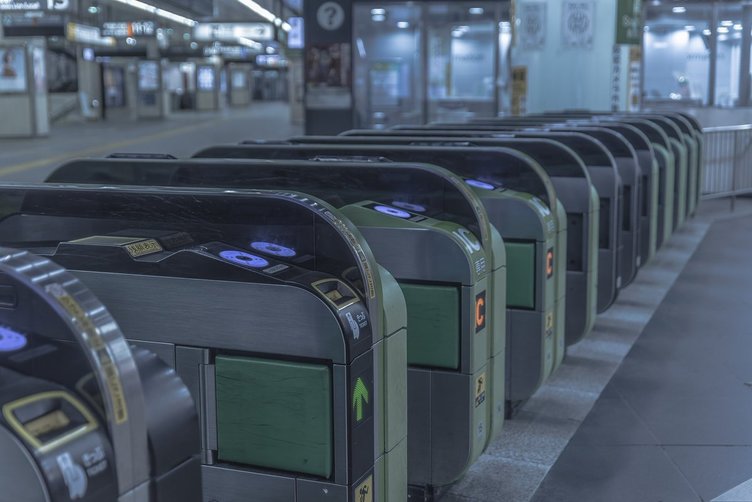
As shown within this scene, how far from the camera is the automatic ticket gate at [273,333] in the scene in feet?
8.15

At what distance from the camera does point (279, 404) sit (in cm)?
256

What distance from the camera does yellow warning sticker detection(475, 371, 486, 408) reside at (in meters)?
3.43

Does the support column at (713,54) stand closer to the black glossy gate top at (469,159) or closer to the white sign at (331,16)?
the white sign at (331,16)

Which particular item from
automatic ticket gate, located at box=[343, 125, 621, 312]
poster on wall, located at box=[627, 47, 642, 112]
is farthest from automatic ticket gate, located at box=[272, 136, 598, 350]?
poster on wall, located at box=[627, 47, 642, 112]

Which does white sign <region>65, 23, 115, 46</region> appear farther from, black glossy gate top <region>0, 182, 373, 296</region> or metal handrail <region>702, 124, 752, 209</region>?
black glossy gate top <region>0, 182, 373, 296</region>

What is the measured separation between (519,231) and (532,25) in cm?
640

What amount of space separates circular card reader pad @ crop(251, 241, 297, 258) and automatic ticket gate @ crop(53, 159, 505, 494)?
0.63 m

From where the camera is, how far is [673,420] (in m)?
4.45

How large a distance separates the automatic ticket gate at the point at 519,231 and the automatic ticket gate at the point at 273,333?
1536 millimetres

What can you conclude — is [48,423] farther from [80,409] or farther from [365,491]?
[365,491]

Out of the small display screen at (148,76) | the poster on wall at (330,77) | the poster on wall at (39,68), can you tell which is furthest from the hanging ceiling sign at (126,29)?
the poster on wall at (330,77)

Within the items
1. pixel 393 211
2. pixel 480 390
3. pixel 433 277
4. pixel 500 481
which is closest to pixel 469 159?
pixel 393 211

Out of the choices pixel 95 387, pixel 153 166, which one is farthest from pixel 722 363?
pixel 95 387

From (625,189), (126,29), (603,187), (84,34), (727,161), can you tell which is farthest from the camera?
(126,29)
